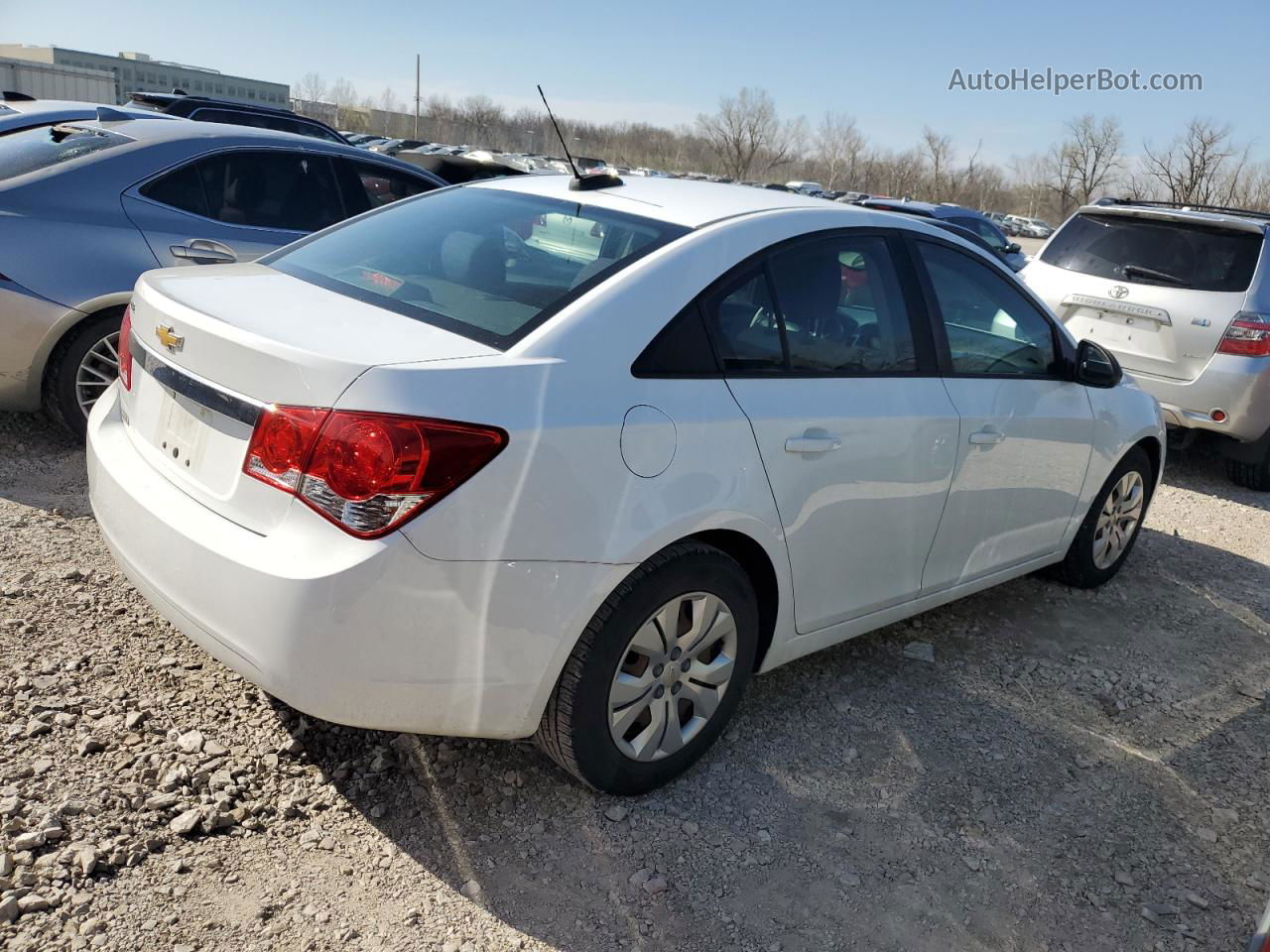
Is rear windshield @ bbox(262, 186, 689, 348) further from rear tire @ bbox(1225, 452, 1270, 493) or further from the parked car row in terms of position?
rear tire @ bbox(1225, 452, 1270, 493)

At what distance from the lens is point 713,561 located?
283 cm

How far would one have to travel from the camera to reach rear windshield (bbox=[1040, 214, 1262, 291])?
6.82 meters

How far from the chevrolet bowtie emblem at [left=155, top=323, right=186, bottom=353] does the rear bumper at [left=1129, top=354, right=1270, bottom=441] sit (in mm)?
5860

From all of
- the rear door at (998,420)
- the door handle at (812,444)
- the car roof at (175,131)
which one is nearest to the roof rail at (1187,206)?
the rear door at (998,420)

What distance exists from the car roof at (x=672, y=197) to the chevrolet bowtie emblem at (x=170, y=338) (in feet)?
4.14

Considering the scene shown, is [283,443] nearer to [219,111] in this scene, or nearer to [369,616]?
[369,616]

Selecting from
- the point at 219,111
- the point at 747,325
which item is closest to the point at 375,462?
the point at 747,325

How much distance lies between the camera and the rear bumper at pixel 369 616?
229 centimetres

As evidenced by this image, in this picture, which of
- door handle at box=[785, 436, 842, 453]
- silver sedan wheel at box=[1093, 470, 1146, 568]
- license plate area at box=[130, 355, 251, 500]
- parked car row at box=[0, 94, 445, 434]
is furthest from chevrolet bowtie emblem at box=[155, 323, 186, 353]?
silver sedan wheel at box=[1093, 470, 1146, 568]

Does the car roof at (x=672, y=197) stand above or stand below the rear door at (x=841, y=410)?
above

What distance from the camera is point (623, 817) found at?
290cm

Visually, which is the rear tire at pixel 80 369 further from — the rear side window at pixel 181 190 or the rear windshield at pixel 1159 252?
the rear windshield at pixel 1159 252

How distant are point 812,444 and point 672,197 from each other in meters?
0.93

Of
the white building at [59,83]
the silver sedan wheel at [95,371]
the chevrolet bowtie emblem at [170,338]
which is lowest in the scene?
the white building at [59,83]
